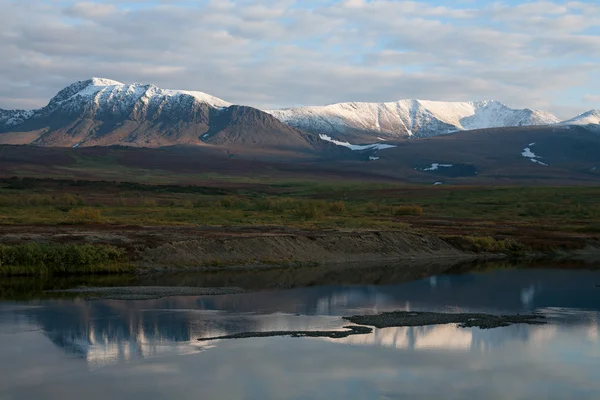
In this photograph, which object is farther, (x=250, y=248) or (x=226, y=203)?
(x=226, y=203)

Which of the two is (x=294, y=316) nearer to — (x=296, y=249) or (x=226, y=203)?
(x=296, y=249)

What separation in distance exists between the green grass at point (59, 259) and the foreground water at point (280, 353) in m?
8.08

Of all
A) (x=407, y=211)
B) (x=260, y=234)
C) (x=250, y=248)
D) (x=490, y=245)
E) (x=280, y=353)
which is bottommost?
(x=280, y=353)

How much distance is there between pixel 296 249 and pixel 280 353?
2470cm

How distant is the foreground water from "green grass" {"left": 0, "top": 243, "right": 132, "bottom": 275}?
808 centimetres

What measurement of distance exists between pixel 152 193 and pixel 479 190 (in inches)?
2014

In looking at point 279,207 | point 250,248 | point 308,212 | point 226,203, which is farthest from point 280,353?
point 226,203

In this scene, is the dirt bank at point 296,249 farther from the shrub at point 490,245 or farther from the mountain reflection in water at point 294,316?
the mountain reflection in water at point 294,316

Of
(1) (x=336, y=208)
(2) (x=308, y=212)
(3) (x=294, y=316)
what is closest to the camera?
(3) (x=294, y=316)

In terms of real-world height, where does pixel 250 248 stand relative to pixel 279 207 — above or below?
below

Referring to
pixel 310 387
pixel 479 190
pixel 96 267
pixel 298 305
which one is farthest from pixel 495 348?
pixel 479 190

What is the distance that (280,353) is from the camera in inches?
982

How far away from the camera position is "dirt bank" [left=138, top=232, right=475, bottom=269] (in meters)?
45.2

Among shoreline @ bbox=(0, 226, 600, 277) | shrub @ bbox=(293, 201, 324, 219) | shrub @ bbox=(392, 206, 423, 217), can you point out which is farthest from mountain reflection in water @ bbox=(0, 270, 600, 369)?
shrub @ bbox=(392, 206, 423, 217)
